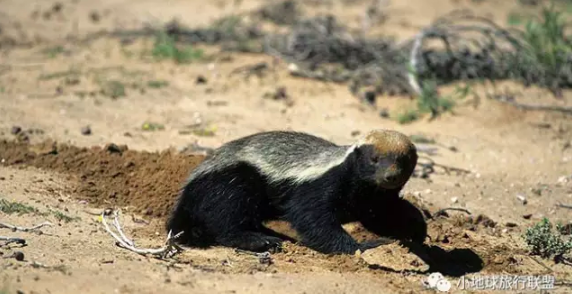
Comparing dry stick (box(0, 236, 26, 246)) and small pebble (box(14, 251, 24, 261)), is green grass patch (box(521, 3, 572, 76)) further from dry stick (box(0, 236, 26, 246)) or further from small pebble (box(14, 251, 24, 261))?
small pebble (box(14, 251, 24, 261))

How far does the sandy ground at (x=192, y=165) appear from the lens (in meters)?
4.99

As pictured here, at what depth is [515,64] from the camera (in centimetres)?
Answer: 971

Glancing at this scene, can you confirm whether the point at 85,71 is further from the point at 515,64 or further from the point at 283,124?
the point at 515,64

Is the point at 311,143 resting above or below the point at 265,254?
above

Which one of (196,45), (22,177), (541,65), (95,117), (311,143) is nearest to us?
(311,143)

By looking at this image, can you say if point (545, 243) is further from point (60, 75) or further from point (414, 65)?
point (60, 75)

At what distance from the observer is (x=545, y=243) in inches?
229

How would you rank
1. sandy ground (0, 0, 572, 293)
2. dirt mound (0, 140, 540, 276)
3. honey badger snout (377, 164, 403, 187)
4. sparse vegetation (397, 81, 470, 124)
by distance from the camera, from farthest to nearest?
sparse vegetation (397, 81, 470, 124) → dirt mound (0, 140, 540, 276) → honey badger snout (377, 164, 403, 187) → sandy ground (0, 0, 572, 293)

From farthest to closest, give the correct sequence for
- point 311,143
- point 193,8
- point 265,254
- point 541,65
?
point 193,8 < point 541,65 < point 311,143 < point 265,254

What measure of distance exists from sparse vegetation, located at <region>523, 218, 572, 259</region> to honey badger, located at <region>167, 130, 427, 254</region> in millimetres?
771

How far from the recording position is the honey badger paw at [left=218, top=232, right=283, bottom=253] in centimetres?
570

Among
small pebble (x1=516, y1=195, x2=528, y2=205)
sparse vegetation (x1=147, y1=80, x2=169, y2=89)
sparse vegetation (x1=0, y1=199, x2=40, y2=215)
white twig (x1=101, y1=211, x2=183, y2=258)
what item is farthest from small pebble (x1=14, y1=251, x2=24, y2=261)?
sparse vegetation (x1=147, y1=80, x2=169, y2=89)

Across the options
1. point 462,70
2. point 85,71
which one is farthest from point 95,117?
point 462,70

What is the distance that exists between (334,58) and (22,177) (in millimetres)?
4951
